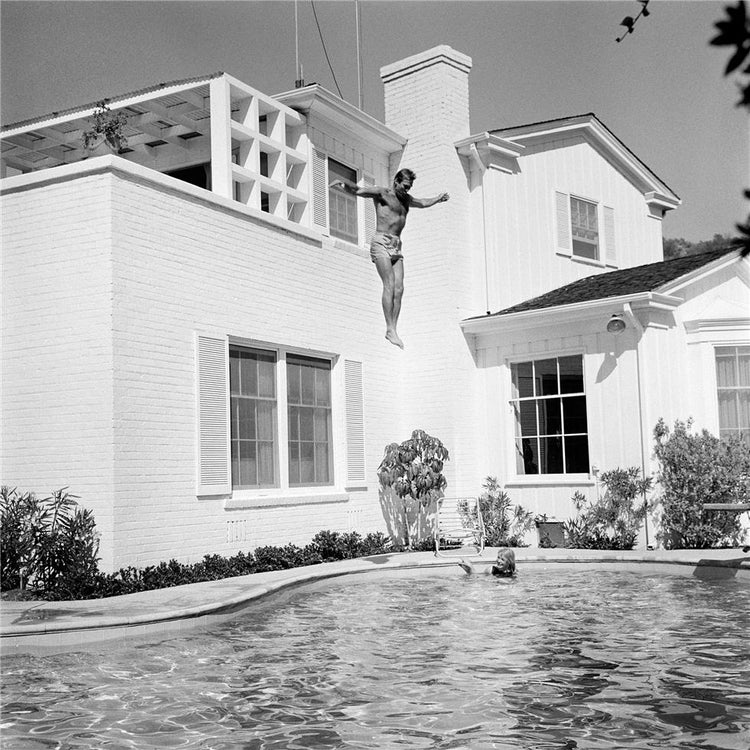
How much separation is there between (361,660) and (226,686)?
1.19 metres

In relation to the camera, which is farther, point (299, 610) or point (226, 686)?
point (299, 610)

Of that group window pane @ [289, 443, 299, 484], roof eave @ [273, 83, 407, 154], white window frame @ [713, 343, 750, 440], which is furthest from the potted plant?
roof eave @ [273, 83, 407, 154]

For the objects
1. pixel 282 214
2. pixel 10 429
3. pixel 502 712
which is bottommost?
pixel 502 712

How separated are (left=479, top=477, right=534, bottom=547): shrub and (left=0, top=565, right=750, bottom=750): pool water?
475 cm

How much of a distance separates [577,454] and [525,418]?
1.08 metres

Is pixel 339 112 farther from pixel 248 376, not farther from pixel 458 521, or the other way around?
pixel 458 521

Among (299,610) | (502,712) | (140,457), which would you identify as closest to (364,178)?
(140,457)

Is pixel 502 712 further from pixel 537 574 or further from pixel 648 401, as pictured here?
pixel 648 401

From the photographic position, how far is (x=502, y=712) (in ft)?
18.7

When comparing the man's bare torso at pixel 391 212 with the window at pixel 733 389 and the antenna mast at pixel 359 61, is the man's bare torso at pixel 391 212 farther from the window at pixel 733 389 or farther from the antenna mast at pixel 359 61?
the antenna mast at pixel 359 61

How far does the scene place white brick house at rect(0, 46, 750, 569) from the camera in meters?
10.8

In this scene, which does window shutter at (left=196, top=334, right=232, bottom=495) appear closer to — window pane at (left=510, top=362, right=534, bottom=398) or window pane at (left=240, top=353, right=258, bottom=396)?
window pane at (left=240, top=353, right=258, bottom=396)

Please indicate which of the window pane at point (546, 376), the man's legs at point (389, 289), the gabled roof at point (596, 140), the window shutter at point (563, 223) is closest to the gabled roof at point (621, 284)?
the window pane at point (546, 376)

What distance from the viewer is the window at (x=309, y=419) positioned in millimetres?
13422
